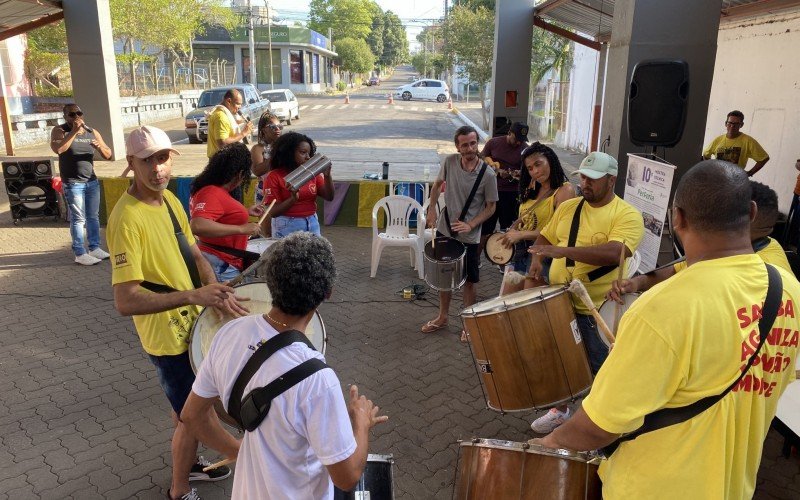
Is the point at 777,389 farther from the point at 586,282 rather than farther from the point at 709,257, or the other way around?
the point at 586,282

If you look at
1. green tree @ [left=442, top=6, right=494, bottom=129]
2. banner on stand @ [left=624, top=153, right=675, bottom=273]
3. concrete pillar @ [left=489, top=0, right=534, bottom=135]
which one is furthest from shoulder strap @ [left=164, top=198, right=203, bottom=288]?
green tree @ [left=442, top=6, right=494, bottom=129]

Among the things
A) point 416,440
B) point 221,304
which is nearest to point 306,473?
point 221,304

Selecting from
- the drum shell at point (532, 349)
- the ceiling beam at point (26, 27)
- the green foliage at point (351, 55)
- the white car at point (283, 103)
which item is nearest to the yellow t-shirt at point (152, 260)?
the drum shell at point (532, 349)

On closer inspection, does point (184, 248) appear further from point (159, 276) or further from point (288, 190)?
point (288, 190)

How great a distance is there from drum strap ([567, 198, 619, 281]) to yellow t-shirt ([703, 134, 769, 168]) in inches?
246

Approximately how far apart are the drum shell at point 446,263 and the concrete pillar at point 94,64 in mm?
12131

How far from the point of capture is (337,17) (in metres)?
76.7

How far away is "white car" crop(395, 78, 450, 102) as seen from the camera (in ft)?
151

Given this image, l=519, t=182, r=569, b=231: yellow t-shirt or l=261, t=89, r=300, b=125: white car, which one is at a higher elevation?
l=261, t=89, r=300, b=125: white car

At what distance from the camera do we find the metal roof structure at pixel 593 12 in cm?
1023

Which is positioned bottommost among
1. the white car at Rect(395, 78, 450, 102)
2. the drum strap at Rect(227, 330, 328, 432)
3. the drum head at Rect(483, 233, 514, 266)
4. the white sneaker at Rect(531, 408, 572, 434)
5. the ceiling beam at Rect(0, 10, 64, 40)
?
the white sneaker at Rect(531, 408, 572, 434)

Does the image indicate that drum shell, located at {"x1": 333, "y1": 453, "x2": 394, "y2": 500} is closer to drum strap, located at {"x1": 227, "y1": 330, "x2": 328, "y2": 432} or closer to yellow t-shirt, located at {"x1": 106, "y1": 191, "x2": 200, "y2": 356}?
drum strap, located at {"x1": 227, "y1": 330, "x2": 328, "y2": 432}

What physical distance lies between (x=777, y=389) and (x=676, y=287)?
1.87 feet

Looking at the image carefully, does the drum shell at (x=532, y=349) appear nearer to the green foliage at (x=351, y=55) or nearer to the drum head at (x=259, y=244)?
the drum head at (x=259, y=244)
